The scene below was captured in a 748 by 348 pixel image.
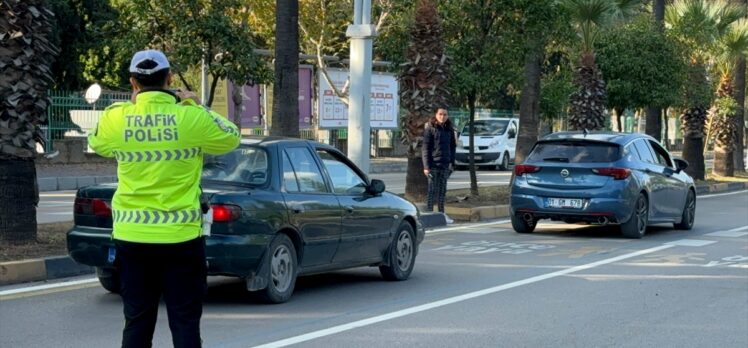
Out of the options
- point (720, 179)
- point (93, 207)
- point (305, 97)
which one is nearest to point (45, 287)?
point (93, 207)

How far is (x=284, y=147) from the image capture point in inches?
394

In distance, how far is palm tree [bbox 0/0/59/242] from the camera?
11.7 meters

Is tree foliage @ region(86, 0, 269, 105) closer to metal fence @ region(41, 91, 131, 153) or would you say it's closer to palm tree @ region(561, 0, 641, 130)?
palm tree @ region(561, 0, 641, 130)

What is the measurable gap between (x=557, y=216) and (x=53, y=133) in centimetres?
1890

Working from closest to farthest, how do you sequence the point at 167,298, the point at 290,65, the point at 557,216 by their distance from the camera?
1. the point at 167,298
2. the point at 557,216
3. the point at 290,65

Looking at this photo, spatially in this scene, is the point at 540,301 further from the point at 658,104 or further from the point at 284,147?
the point at 658,104

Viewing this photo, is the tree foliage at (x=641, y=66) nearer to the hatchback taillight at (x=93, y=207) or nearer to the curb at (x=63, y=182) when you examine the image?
the curb at (x=63, y=182)

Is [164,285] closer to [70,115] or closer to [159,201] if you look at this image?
[159,201]

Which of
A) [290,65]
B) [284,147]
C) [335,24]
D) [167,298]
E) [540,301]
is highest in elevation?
[335,24]

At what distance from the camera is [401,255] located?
11.5 m

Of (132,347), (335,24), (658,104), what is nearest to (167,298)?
(132,347)

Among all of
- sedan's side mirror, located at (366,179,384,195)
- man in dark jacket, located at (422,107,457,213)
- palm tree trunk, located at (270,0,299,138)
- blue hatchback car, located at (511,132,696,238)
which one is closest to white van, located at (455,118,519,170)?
palm tree trunk, located at (270,0,299,138)

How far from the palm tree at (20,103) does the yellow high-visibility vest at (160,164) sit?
6729 millimetres

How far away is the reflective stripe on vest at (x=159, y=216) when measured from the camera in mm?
5281
